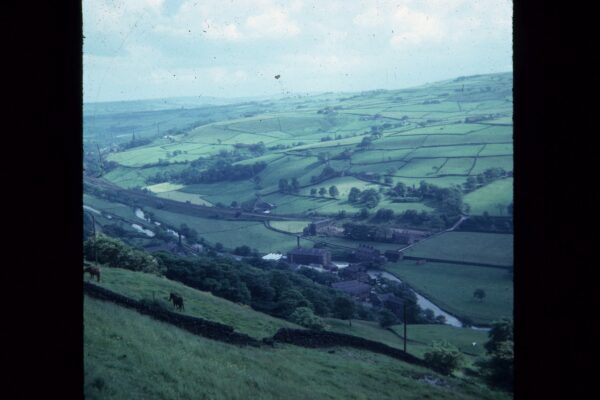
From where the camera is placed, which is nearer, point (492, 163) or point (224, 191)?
point (492, 163)

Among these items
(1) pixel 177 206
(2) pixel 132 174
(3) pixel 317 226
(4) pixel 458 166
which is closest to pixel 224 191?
(1) pixel 177 206

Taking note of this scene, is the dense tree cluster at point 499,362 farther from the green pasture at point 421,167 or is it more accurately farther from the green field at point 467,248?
the green pasture at point 421,167

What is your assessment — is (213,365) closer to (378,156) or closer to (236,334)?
(236,334)

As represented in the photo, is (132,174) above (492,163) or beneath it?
beneath
